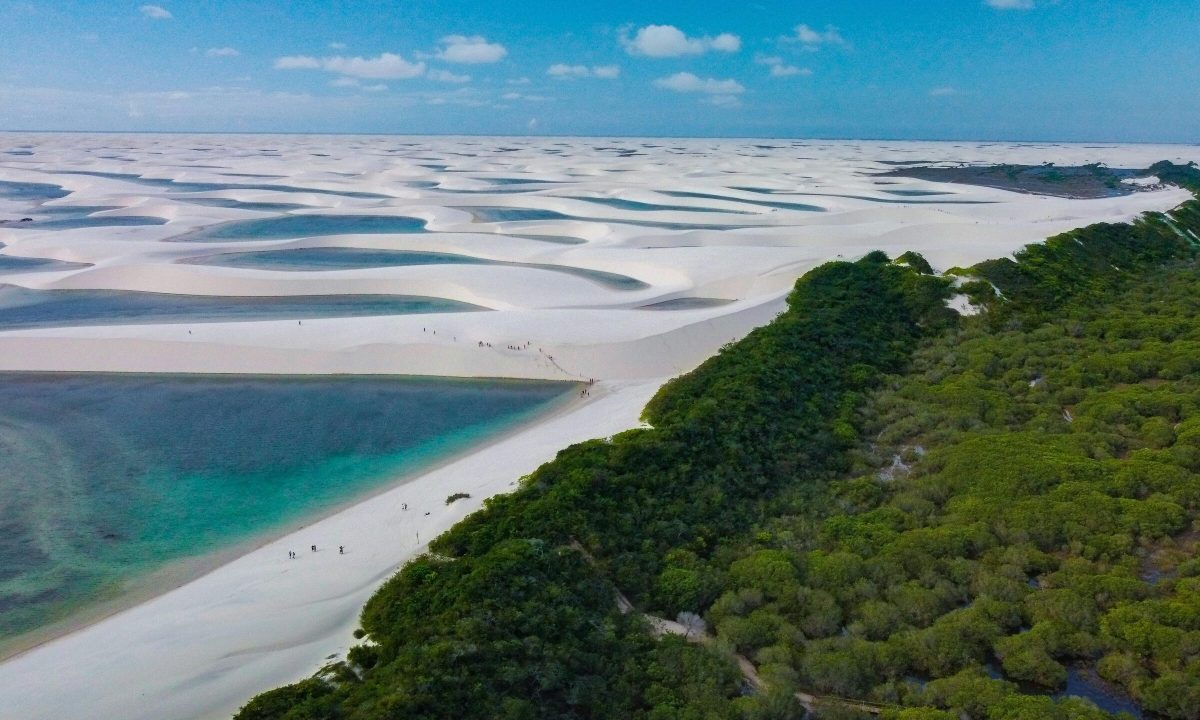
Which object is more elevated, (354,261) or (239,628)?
(354,261)

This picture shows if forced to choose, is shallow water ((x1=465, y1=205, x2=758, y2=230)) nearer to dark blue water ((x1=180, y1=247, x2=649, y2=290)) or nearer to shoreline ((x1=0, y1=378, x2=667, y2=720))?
dark blue water ((x1=180, y1=247, x2=649, y2=290))

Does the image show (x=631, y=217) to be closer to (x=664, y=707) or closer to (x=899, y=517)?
(x=899, y=517)

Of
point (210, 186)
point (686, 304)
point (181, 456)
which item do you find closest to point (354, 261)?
point (686, 304)

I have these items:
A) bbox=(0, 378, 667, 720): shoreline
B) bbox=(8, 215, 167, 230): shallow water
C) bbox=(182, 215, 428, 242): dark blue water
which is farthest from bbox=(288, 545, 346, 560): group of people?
bbox=(8, 215, 167, 230): shallow water

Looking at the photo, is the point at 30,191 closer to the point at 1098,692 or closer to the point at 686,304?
the point at 686,304

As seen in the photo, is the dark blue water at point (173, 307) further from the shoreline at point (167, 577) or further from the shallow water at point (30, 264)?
the shoreline at point (167, 577)

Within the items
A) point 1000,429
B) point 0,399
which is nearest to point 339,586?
point 1000,429

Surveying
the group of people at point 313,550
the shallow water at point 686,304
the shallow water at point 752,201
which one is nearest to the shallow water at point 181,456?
the group of people at point 313,550
